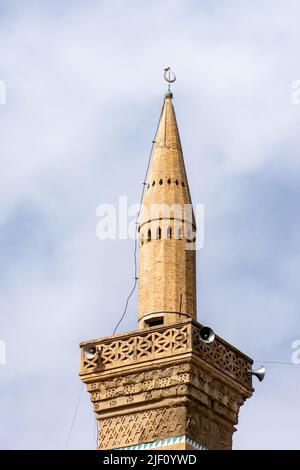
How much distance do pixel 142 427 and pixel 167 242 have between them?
2.95 metres

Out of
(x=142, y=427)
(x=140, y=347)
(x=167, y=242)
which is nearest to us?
(x=142, y=427)

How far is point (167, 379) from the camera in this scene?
26047 mm

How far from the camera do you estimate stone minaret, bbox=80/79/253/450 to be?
85.1ft

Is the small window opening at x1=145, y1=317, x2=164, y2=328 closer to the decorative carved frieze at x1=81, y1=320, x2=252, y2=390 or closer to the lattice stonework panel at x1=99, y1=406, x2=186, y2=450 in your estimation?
the decorative carved frieze at x1=81, y1=320, x2=252, y2=390

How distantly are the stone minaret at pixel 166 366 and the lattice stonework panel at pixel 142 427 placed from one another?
14 millimetres

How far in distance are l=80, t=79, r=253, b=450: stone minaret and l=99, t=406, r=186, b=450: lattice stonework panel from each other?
0.01 m

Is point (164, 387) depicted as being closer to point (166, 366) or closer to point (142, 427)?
point (166, 366)

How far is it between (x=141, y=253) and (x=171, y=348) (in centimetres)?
205

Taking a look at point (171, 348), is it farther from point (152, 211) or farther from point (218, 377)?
point (152, 211)

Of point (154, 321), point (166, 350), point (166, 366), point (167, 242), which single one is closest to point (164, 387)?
point (166, 366)

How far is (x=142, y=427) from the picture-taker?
2606cm

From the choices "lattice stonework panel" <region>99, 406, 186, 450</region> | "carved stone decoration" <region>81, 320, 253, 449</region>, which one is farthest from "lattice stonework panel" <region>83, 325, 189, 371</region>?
"lattice stonework panel" <region>99, 406, 186, 450</region>

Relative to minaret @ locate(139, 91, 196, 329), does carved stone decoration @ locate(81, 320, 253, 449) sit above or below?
below
